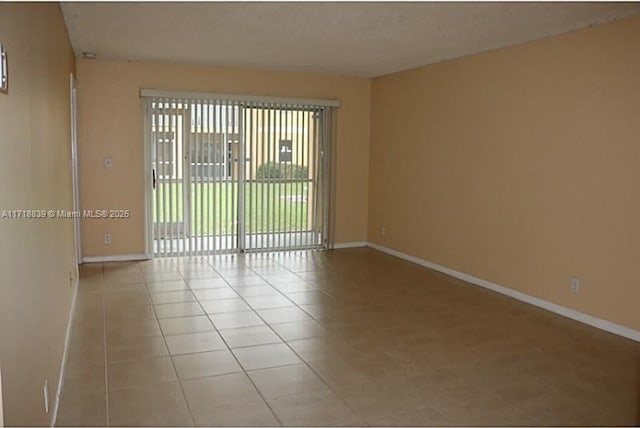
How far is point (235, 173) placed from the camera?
6.92 metres

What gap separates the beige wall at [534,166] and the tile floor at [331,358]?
0.42 meters

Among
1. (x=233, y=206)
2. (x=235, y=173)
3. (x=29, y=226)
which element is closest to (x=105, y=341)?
(x=29, y=226)

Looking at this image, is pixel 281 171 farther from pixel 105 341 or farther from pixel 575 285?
pixel 575 285

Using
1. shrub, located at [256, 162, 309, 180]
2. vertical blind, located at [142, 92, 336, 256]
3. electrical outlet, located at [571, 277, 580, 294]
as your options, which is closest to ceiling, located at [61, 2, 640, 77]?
Result: vertical blind, located at [142, 92, 336, 256]

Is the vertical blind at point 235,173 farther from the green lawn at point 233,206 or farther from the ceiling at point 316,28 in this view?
the ceiling at point 316,28

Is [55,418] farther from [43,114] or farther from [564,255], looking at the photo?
[564,255]

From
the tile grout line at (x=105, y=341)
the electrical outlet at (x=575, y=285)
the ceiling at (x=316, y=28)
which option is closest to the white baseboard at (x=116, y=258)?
the tile grout line at (x=105, y=341)

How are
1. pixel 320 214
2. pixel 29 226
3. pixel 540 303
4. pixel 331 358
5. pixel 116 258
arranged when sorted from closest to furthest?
pixel 29 226, pixel 331 358, pixel 540 303, pixel 116 258, pixel 320 214

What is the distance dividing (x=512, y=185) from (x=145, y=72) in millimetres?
4261

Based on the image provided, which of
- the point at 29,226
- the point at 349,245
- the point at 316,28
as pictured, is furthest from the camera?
the point at 349,245

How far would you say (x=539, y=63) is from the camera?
4777mm

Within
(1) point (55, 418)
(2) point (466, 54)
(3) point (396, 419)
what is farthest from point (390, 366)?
(2) point (466, 54)

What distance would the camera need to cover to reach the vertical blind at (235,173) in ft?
21.6

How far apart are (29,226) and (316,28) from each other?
3.05 meters
